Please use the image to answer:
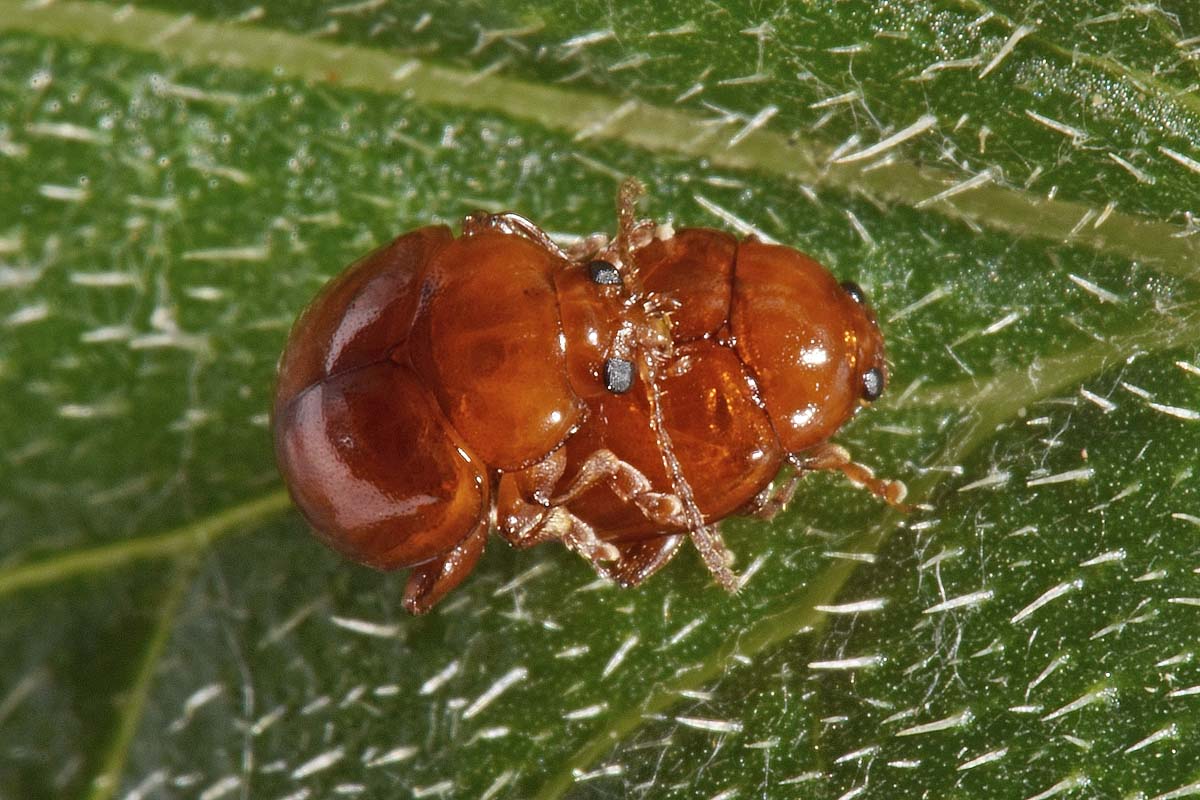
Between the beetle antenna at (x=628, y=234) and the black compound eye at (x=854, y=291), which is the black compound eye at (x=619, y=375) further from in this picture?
the black compound eye at (x=854, y=291)

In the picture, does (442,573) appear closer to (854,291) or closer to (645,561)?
(645,561)

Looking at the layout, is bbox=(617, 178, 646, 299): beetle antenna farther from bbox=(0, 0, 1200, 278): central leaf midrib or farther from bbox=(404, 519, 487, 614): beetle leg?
bbox=(404, 519, 487, 614): beetle leg

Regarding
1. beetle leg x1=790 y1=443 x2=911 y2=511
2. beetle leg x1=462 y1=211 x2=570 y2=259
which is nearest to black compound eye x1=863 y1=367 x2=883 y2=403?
beetle leg x1=790 y1=443 x2=911 y2=511

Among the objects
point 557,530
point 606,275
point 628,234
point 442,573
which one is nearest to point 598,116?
point 628,234

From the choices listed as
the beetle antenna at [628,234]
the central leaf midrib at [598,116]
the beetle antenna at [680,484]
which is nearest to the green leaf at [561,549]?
the central leaf midrib at [598,116]

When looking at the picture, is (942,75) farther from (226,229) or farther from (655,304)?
(226,229)
